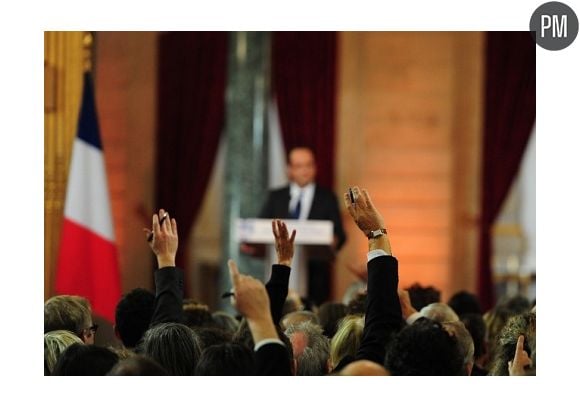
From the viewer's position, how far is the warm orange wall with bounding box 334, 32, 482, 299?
1061 cm

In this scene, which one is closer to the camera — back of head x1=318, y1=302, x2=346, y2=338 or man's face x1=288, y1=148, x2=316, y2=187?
back of head x1=318, y1=302, x2=346, y2=338

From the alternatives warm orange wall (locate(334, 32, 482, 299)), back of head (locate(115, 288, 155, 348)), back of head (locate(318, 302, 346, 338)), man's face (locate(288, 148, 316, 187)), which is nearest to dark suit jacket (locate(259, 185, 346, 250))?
man's face (locate(288, 148, 316, 187))

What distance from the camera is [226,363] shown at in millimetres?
3457

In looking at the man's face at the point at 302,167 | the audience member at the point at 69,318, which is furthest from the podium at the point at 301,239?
the audience member at the point at 69,318

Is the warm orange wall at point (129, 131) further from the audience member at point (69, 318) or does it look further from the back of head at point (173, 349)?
the back of head at point (173, 349)

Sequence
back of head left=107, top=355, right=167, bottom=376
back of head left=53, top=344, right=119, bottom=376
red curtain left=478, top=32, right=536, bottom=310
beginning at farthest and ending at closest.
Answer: red curtain left=478, top=32, right=536, bottom=310 → back of head left=53, top=344, right=119, bottom=376 → back of head left=107, top=355, right=167, bottom=376

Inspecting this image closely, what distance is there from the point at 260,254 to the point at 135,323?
434 cm

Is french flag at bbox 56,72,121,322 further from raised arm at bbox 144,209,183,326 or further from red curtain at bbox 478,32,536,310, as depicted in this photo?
red curtain at bbox 478,32,536,310

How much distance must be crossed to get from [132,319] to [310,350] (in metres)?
0.87

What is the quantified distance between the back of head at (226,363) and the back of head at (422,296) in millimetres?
1816

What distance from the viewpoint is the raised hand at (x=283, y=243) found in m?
4.11

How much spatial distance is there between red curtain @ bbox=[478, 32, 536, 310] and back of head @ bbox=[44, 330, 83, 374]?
6.56m

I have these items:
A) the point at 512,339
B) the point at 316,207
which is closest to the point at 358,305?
the point at 512,339

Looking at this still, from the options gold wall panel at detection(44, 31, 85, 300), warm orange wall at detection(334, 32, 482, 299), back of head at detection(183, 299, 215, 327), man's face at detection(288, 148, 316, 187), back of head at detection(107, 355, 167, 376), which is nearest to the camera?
back of head at detection(107, 355, 167, 376)
